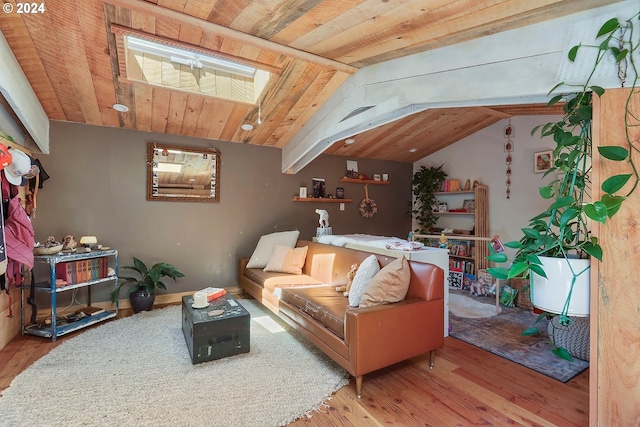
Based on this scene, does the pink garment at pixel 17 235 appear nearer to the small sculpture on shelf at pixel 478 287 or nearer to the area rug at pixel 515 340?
the area rug at pixel 515 340

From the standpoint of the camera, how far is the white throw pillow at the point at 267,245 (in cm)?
411

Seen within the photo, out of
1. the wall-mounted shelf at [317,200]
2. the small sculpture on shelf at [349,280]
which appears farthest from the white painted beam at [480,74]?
the wall-mounted shelf at [317,200]

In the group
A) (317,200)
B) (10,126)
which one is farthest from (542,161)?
(10,126)

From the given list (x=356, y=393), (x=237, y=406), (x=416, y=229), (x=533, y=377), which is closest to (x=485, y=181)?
(x=416, y=229)

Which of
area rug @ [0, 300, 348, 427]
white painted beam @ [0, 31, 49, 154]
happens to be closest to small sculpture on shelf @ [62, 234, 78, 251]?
area rug @ [0, 300, 348, 427]

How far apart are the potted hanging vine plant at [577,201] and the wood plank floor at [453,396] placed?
602 millimetres

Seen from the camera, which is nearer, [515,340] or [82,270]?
[515,340]

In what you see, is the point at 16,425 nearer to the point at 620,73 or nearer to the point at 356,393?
the point at 356,393

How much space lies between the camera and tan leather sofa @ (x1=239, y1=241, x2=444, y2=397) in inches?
78.0

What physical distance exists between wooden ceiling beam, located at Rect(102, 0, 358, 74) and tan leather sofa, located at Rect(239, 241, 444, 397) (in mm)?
1794

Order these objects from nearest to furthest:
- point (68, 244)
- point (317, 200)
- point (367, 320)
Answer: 1. point (367, 320)
2. point (68, 244)
3. point (317, 200)

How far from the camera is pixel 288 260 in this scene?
388 cm

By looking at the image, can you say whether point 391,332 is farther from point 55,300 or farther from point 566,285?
point 55,300

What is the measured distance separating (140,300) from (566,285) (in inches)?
154
